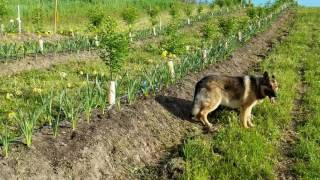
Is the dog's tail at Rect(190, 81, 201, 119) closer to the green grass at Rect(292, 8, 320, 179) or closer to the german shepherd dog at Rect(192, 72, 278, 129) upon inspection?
the german shepherd dog at Rect(192, 72, 278, 129)

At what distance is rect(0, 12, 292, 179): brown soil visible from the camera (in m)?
6.07

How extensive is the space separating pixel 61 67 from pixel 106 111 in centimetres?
680

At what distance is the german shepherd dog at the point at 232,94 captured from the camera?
29.5ft

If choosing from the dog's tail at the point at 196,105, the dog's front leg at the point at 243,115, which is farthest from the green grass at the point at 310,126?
the dog's tail at the point at 196,105

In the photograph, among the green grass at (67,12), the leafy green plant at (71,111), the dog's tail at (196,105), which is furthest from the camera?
the green grass at (67,12)

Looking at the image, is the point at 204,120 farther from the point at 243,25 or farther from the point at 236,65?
the point at 243,25

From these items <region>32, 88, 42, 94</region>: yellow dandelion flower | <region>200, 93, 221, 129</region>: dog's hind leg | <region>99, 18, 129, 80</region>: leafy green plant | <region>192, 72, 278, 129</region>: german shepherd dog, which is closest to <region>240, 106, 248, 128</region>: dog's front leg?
<region>192, 72, 278, 129</region>: german shepherd dog

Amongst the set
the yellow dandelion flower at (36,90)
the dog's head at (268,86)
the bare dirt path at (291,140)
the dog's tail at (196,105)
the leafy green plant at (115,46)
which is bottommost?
the bare dirt path at (291,140)

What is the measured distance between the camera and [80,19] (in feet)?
111

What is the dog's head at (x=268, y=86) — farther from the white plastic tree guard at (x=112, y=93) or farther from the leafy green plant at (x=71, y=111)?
the leafy green plant at (x=71, y=111)

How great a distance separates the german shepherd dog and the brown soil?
442 mm

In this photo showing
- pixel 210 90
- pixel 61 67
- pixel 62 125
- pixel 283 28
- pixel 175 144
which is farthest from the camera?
pixel 283 28

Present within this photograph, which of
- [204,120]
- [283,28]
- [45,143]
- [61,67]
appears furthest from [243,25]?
[45,143]

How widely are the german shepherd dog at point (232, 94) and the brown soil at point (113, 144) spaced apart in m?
0.44
